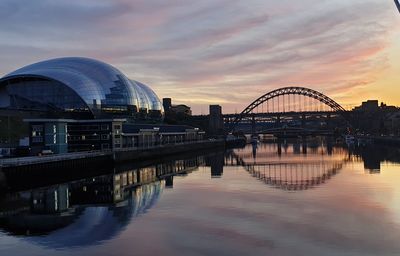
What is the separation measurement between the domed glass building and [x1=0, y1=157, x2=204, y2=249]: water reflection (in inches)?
1630

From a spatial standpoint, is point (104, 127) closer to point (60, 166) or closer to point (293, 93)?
point (60, 166)

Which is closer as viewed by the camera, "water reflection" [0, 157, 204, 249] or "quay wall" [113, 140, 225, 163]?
"water reflection" [0, 157, 204, 249]

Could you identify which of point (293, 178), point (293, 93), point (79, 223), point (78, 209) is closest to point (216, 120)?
point (293, 93)

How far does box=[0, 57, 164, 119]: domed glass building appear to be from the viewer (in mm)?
86188

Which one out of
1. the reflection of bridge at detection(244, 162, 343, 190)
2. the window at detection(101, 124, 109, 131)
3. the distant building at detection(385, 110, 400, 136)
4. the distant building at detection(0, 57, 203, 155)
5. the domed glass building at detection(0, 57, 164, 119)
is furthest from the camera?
the distant building at detection(385, 110, 400, 136)

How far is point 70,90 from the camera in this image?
86.5 m

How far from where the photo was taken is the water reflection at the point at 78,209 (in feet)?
76.2

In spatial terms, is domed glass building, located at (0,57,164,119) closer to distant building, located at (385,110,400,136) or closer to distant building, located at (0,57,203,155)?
distant building, located at (0,57,203,155)

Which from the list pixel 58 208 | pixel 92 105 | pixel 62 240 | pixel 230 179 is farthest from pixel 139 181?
pixel 92 105

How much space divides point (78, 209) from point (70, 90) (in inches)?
→ 2324

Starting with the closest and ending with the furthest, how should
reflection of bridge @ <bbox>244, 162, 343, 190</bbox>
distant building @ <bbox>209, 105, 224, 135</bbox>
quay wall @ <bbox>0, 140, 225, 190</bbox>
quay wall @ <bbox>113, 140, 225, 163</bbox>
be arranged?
quay wall @ <bbox>0, 140, 225, 190</bbox> < reflection of bridge @ <bbox>244, 162, 343, 190</bbox> < quay wall @ <bbox>113, 140, 225, 163</bbox> < distant building @ <bbox>209, 105, 224, 135</bbox>

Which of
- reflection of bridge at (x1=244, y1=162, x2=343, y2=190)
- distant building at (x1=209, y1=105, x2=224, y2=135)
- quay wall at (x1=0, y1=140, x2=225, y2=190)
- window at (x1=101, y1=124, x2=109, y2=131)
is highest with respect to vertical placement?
distant building at (x1=209, y1=105, x2=224, y2=135)

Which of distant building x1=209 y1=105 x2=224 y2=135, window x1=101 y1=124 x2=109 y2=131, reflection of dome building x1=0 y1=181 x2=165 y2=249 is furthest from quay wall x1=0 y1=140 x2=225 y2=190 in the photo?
distant building x1=209 y1=105 x2=224 y2=135

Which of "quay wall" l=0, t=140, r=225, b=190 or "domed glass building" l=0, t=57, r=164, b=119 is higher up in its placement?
"domed glass building" l=0, t=57, r=164, b=119
